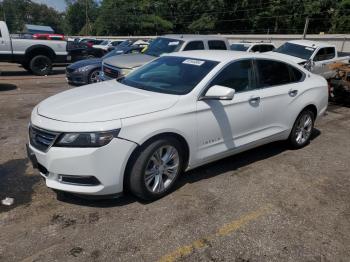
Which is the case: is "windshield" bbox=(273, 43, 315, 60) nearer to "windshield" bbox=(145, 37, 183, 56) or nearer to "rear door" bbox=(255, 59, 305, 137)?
"windshield" bbox=(145, 37, 183, 56)

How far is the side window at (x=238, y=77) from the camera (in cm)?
448

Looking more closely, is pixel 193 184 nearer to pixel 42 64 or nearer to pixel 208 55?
pixel 208 55

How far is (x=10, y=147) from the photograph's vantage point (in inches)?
221

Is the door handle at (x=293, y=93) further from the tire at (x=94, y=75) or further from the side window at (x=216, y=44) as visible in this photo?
the tire at (x=94, y=75)

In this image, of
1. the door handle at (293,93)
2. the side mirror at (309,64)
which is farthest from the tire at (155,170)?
the side mirror at (309,64)

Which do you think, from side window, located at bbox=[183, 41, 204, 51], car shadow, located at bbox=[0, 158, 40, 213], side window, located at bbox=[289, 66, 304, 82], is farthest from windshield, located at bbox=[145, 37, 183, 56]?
car shadow, located at bbox=[0, 158, 40, 213]

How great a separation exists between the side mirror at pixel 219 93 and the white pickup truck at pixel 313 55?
7.61 m

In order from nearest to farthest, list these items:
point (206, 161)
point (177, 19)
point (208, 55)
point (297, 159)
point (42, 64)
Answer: point (206, 161) → point (208, 55) → point (297, 159) → point (42, 64) → point (177, 19)

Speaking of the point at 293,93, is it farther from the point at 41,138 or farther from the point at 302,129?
the point at 41,138

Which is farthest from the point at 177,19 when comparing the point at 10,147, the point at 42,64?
the point at 10,147

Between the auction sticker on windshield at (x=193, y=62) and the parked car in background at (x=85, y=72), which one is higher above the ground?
the auction sticker on windshield at (x=193, y=62)

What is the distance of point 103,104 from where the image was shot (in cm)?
388

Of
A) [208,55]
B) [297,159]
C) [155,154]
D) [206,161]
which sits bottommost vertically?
[297,159]

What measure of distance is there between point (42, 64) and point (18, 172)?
10.6m
